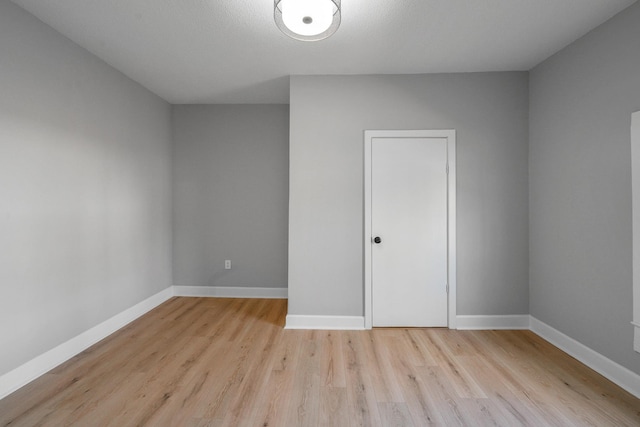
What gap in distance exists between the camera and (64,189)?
248cm

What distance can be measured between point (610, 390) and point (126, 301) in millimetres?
4248

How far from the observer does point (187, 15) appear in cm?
221

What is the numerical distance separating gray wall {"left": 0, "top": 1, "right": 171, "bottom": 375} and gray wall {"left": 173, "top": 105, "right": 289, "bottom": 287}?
611 millimetres

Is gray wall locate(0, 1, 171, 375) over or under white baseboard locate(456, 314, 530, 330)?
over

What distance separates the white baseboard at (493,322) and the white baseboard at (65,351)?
3485 millimetres

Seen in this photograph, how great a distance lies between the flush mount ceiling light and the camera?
176 centimetres

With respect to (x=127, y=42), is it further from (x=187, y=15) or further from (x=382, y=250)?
(x=382, y=250)

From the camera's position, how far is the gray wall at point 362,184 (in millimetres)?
3145

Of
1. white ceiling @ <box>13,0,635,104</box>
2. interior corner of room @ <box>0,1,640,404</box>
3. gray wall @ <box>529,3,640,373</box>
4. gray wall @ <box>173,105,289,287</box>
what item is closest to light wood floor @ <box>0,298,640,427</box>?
interior corner of room @ <box>0,1,640,404</box>

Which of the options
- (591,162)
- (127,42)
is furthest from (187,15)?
(591,162)

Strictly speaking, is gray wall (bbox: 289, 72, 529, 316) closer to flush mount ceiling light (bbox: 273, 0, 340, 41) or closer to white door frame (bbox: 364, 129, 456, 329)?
white door frame (bbox: 364, 129, 456, 329)

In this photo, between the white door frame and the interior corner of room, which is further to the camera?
the white door frame

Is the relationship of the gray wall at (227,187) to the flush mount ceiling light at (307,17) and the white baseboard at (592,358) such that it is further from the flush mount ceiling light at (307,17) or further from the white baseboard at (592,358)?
the white baseboard at (592,358)

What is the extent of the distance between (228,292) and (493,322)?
325 centimetres
